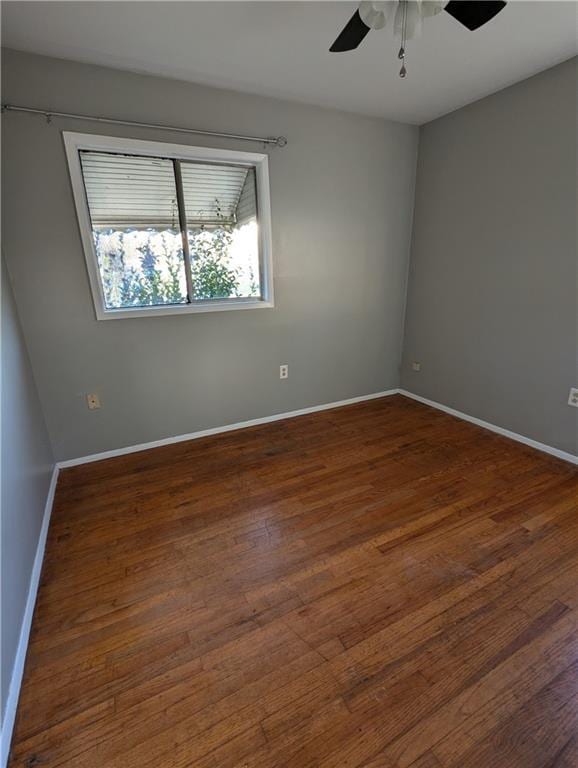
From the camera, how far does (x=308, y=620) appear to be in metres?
1.42

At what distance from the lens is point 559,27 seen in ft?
5.99

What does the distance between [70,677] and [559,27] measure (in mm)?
3645

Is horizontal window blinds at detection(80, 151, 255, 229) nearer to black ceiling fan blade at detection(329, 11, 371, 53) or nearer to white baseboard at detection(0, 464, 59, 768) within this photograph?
black ceiling fan blade at detection(329, 11, 371, 53)

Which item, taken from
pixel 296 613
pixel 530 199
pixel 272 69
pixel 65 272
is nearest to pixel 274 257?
pixel 272 69

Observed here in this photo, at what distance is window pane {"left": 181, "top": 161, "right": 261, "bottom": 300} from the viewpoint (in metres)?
2.59

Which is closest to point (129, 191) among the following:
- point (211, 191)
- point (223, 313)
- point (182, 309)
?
point (211, 191)

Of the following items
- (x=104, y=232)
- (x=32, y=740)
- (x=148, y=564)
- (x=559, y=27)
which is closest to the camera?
(x=32, y=740)

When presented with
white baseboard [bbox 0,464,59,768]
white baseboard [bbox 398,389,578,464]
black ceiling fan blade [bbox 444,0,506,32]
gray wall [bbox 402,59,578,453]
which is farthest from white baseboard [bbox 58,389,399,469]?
black ceiling fan blade [bbox 444,0,506,32]

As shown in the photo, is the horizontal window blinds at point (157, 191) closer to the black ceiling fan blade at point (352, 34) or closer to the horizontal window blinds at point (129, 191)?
the horizontal window blinds at point (129, 191)

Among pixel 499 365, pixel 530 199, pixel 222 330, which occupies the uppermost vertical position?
pixel 530 199

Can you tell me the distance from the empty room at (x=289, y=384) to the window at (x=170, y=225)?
0.02m

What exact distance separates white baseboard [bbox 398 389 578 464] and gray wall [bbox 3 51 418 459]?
1.51 feet

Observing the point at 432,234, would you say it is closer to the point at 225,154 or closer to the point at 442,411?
the point at 442,411

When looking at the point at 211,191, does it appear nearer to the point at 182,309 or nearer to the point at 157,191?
the point at 157,191
